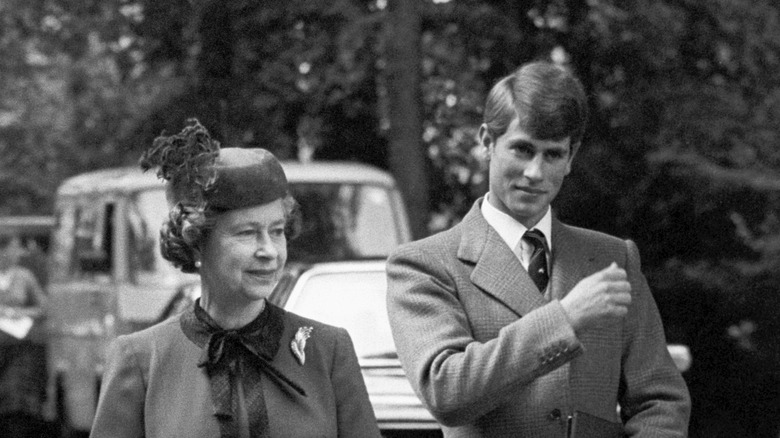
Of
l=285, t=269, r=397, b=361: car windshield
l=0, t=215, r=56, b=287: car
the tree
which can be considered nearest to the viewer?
l=285, t=269, r=397, b=361: car windshield

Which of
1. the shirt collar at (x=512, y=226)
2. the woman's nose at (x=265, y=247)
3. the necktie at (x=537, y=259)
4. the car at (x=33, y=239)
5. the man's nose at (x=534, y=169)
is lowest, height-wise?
the car at (x=33, y=239)

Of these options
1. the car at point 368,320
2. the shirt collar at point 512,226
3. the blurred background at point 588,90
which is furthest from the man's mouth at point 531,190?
the blurred background at point 588,90

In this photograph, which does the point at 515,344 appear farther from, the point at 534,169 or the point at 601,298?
the point at 534,169

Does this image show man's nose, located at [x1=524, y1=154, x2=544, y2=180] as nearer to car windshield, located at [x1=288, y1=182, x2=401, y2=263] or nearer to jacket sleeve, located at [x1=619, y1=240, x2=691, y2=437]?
jacket sleeve, located at [x1=619, y1=240, x2=691, y2=437]

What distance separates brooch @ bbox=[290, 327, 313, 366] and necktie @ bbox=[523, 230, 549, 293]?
22.5 inches

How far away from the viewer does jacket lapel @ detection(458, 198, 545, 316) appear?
3.69 metres

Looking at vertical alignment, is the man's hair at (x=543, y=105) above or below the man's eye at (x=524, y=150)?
above

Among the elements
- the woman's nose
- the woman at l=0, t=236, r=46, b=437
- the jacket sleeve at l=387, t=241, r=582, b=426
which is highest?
the woman's nose

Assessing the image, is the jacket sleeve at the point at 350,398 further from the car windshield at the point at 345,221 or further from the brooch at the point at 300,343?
the car windshield at the point at 345,221

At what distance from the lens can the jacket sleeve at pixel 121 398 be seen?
132 inches

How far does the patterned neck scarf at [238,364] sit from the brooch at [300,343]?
3 centimetres

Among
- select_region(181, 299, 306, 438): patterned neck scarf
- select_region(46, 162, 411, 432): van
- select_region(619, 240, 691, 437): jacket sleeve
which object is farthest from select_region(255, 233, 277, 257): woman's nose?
select_region(46, 162, 411, 432): van

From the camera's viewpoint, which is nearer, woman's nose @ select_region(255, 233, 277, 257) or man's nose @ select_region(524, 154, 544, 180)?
woman's nose @ select_region(255, 233, 277, 257)

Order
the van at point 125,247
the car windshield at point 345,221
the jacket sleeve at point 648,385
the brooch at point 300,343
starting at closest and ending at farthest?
1. the brooch at point 300,343
2. the jacket sleeve at point 648,385
3. the car windshield at point 345,221
4. the van at point 125,247
